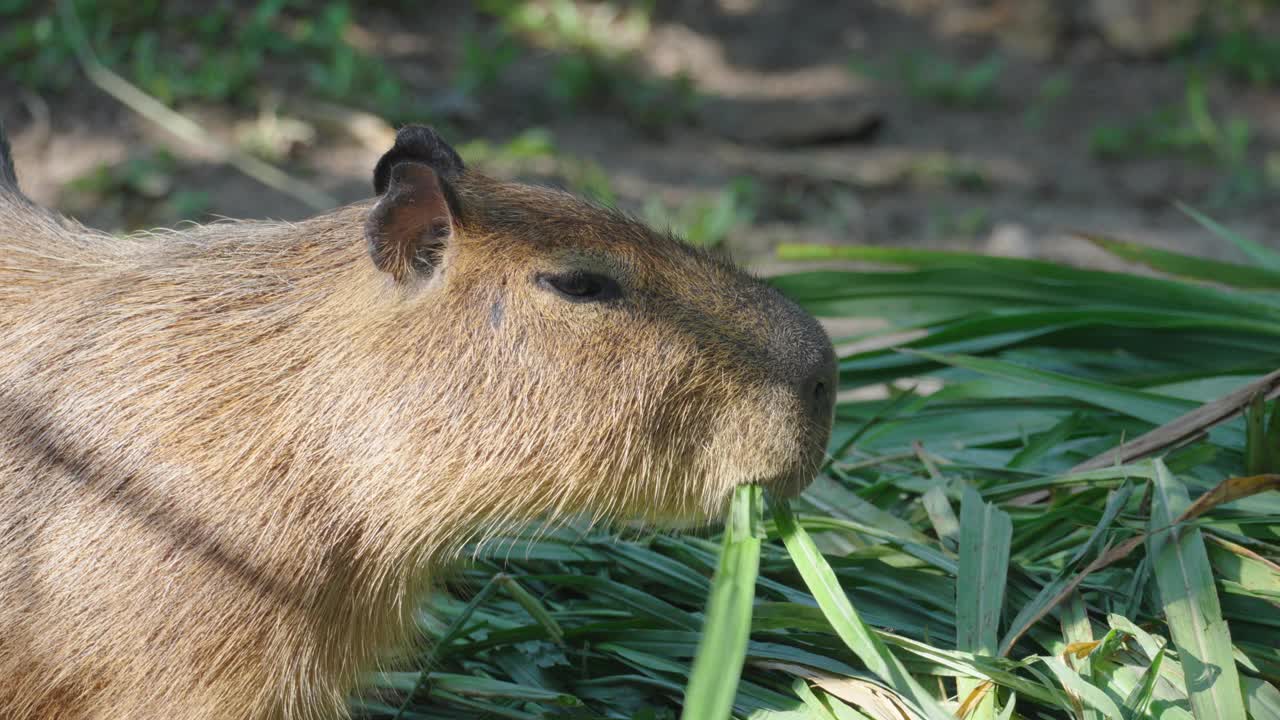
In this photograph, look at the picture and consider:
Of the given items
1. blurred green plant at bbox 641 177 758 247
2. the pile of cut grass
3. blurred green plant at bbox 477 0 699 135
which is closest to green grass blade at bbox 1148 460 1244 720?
the pile of cut grass

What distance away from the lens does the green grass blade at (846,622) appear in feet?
7.08

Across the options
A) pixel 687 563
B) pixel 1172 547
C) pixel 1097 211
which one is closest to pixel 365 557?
pixel 687 563

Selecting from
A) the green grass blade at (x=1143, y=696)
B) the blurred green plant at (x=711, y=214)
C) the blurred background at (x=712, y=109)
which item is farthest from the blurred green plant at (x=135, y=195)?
the green grass blade at (x=1143, y=696)

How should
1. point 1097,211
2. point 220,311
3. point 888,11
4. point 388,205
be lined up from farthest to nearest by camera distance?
point 888,11
point 1097,211
point 220,311
point 388,205

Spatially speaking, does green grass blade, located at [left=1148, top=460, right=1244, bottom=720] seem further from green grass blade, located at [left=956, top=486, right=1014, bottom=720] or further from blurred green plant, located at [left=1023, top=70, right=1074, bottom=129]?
blurred green plant, located at [left=1023, top=70, right=1074, bottom=129]

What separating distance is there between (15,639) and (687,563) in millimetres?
1386

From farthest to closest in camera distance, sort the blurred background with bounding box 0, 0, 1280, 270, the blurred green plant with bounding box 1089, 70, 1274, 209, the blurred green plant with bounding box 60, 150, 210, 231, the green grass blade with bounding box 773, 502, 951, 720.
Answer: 1. the blurred green plant with bounding box 1089, 70, 1274, 209
2. the blurred background with bounding box 0, 0, 1280, 270
3. the blurred green plant with bounding box 60, 150, 210, 231
4. the green grass blade with bounding box 773, 502, 951, 720

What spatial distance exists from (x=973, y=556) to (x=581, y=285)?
1007 mm

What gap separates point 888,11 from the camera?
9867 millimetres

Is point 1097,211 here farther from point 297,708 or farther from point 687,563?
point 297,708

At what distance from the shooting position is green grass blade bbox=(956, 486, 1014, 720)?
2.41m

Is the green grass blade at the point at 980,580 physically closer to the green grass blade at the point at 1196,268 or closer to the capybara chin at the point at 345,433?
the capybara chin at the point at 345,433

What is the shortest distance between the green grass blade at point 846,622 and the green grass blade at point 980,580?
6.9 inches

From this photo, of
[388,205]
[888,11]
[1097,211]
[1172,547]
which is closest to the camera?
[388,205]
